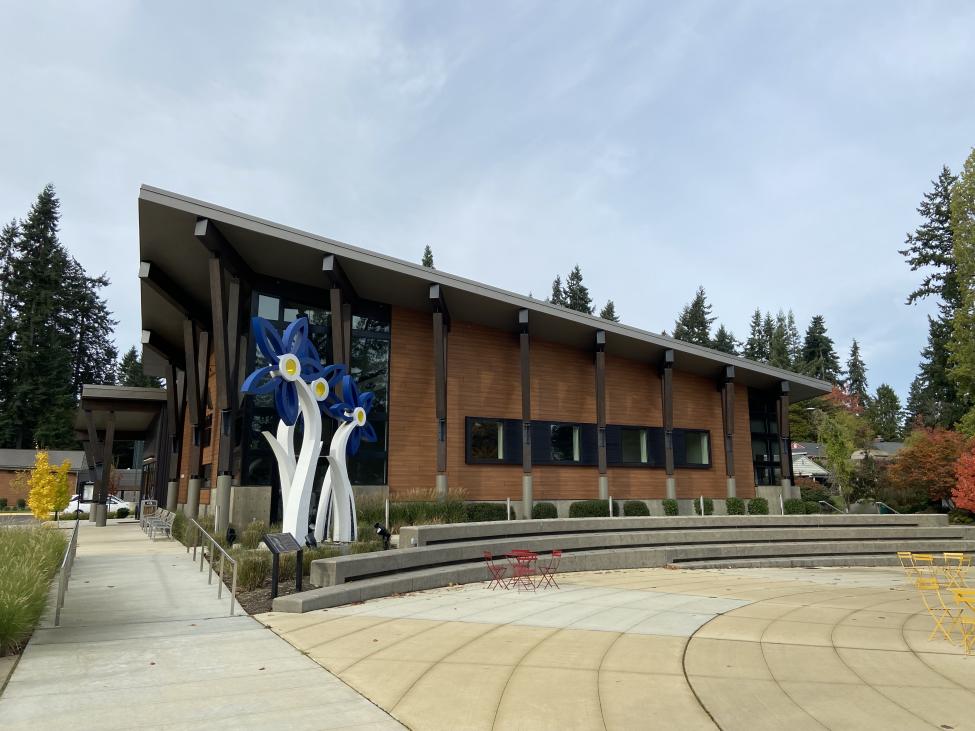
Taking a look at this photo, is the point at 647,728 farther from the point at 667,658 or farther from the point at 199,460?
the point at 199,460

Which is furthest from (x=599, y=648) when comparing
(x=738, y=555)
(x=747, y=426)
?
(x=747, y=426)

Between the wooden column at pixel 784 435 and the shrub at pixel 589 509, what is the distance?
427 inches

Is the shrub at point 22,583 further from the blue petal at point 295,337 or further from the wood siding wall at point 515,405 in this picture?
the wood siding wall at point 515,405

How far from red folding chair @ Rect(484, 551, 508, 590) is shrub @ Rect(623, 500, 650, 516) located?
1227 centimetres

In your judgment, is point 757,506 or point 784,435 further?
point 784,435

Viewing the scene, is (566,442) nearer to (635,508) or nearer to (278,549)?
(635,508)

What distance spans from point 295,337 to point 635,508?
1564 cm

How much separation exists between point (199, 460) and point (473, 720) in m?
23.8

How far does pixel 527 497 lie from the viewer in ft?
80.8

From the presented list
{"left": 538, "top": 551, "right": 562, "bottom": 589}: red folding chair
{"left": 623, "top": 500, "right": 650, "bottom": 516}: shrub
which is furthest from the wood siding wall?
{"left": 538, "top": 551, "right": 562, "bottom": 589}: red folding chair

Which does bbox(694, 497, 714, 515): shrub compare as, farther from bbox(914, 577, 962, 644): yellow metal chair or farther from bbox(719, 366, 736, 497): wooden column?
bbox(914, 577, 962, 644): yellow metal chair

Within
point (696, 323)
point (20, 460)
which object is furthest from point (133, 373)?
point (696, 323)

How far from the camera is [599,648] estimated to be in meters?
7.67

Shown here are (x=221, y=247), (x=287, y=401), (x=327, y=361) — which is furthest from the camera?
(x=327, y=361)
